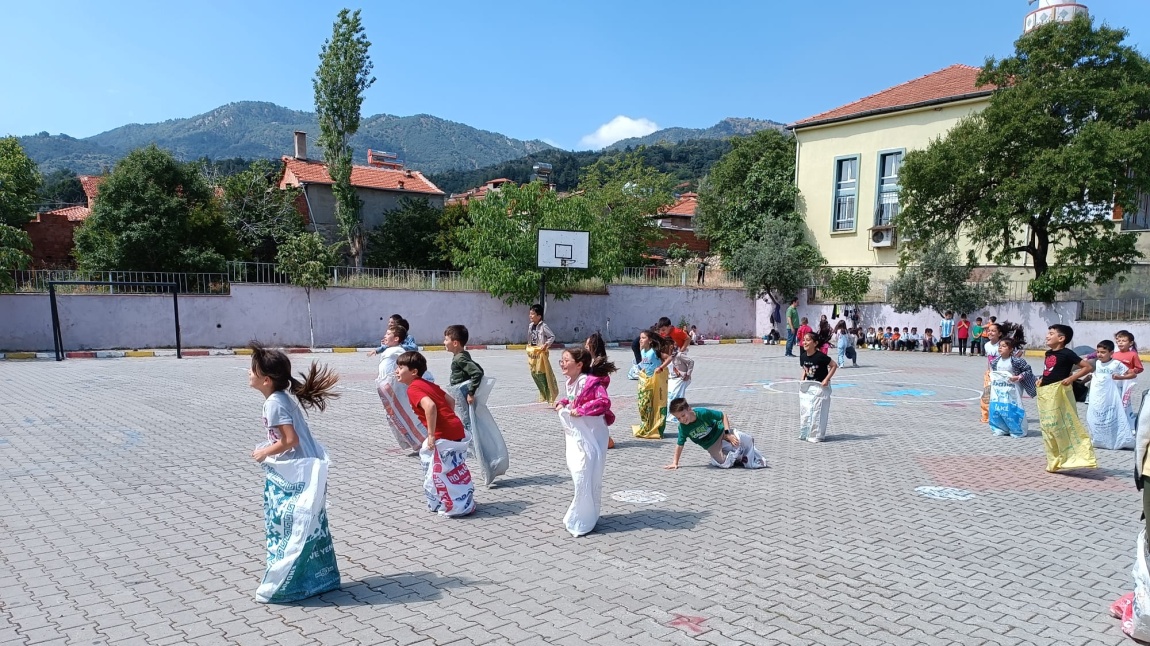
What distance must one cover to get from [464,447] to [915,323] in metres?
28.1

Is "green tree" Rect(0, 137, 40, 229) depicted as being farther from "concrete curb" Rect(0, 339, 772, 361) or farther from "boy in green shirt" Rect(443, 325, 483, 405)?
"boy in green shirt" Rect(443, 325, 483, 405)

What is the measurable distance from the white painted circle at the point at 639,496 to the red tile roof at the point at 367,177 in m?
37.6

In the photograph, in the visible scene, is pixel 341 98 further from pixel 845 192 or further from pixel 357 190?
pixel 845 192

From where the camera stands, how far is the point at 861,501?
7.02m

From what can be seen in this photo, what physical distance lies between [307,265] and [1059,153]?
26.4m

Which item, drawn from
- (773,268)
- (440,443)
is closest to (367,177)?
(773,268)

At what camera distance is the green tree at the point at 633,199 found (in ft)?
147

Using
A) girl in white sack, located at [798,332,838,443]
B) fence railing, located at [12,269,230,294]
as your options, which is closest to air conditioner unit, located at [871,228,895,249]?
girl in white sack, located at [798,332,838,443]

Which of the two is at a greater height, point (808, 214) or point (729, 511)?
point (808, 214)

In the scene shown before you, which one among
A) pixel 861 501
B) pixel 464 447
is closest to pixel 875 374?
pixel 861 501

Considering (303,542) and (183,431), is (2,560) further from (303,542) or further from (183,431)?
(183,431)

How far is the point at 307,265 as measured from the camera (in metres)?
25.1

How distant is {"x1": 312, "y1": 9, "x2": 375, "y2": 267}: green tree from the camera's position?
34.2 meters

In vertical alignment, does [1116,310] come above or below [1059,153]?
below
